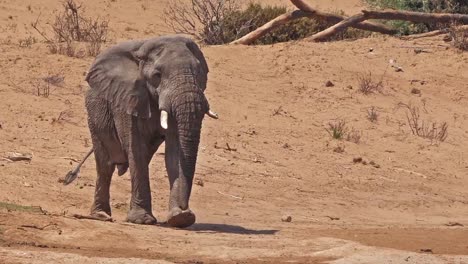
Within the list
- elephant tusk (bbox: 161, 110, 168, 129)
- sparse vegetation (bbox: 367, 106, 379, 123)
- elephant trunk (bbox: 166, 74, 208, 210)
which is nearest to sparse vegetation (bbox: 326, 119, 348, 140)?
sparse vegetation (bbox: 367, 106, 379, 123)

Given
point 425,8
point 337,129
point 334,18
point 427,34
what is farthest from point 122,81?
point 425,8

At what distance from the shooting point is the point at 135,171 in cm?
1386

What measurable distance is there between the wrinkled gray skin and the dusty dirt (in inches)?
17.2

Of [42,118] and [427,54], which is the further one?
[427,54]

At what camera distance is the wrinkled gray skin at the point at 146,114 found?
13.3 meters

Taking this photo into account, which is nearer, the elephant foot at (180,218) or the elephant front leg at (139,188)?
the elephant foot at (180,218)

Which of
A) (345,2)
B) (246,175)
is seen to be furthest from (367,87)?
(345,2)

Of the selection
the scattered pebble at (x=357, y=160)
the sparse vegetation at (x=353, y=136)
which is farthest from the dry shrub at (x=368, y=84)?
the scattered pebble at (x=357, y=160)

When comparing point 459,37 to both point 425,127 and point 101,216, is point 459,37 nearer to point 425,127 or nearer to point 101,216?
point 425,127

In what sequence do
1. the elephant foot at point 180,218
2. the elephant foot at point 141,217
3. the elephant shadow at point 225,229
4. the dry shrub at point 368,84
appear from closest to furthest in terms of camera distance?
the elephant foot at point 180,218
the elephant foot at point 141,217
the elephant shadow at point 225,229
the dry shrub at point 368,84

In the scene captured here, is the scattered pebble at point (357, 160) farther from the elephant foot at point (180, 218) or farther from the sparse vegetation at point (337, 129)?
the elephant foot at point (180, 218)

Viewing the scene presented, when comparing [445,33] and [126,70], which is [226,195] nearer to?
[126,70]

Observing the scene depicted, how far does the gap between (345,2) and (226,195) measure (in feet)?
69.3

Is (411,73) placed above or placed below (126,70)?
below
